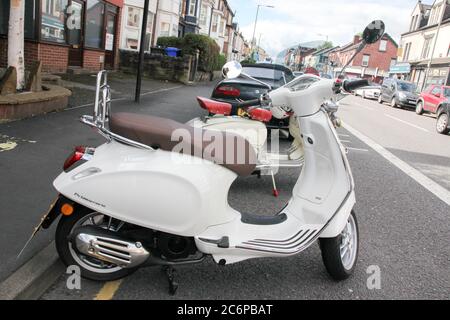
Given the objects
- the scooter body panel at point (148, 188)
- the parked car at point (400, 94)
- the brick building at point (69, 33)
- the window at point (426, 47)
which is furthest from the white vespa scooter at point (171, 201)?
the window at point (426, 47)

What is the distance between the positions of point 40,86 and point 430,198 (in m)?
6.90

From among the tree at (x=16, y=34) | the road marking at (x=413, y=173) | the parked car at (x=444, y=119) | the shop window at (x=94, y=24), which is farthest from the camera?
the shop window at (x=94, y=24)

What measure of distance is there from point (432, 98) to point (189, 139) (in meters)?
20.0

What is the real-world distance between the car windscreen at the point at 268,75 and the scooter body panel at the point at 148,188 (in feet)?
21.0

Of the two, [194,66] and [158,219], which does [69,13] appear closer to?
[194,66]

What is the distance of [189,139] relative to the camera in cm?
262

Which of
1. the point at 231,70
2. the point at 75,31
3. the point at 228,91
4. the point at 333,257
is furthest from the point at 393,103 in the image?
the point at 333,257

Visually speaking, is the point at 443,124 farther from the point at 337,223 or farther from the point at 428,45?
the point at 428,45

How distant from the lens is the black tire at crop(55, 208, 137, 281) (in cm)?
273

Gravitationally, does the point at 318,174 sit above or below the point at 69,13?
below

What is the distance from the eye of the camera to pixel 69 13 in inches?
571

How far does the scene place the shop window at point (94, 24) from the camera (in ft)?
53.8

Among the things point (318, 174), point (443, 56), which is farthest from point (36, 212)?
point (443, 56)

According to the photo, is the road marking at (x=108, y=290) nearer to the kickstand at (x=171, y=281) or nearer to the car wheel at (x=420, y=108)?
the kickstand at (x=171, y=281)
